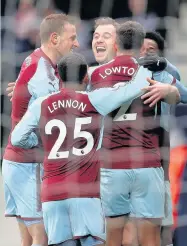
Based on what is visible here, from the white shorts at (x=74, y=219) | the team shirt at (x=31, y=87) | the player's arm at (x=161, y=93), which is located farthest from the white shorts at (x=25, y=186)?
the player's arm at (x=161, y=93)

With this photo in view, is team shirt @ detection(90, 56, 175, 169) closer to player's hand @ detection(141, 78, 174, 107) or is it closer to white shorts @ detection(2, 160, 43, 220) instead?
player's hand @ detection(141, 78, 174, 107)

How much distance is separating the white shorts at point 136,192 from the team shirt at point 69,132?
0.37 metres

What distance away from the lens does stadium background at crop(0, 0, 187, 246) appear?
19.3 feet

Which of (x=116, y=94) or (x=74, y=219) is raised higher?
(x=116, y=94)

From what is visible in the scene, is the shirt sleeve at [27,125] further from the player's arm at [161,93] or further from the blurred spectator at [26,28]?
the blurred spectator at [26,28]

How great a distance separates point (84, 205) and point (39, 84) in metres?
0.69

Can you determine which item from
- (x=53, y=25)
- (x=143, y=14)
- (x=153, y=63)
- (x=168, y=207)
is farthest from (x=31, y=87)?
(x=143, y=14)

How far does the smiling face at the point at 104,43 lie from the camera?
4.94 metres

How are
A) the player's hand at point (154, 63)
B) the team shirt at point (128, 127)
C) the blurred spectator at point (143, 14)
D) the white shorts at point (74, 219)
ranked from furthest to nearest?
the blurred spectator at point (143, 14) → the team shirt at point (128, 127) → the player's hand at point (154, 63) → the white shorts at point (74, 219)

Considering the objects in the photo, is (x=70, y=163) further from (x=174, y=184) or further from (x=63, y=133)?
(x=174, y=184)

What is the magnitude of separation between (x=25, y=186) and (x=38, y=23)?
149 centimetres

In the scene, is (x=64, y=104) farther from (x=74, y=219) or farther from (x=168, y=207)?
(x=168, y=207)

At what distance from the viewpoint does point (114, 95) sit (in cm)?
433

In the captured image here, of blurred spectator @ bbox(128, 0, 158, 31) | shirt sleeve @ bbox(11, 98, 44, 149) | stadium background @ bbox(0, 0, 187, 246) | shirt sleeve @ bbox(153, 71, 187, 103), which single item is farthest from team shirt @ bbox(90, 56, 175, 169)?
blurred spectator @ bbox(128, 0, 158, 31)
